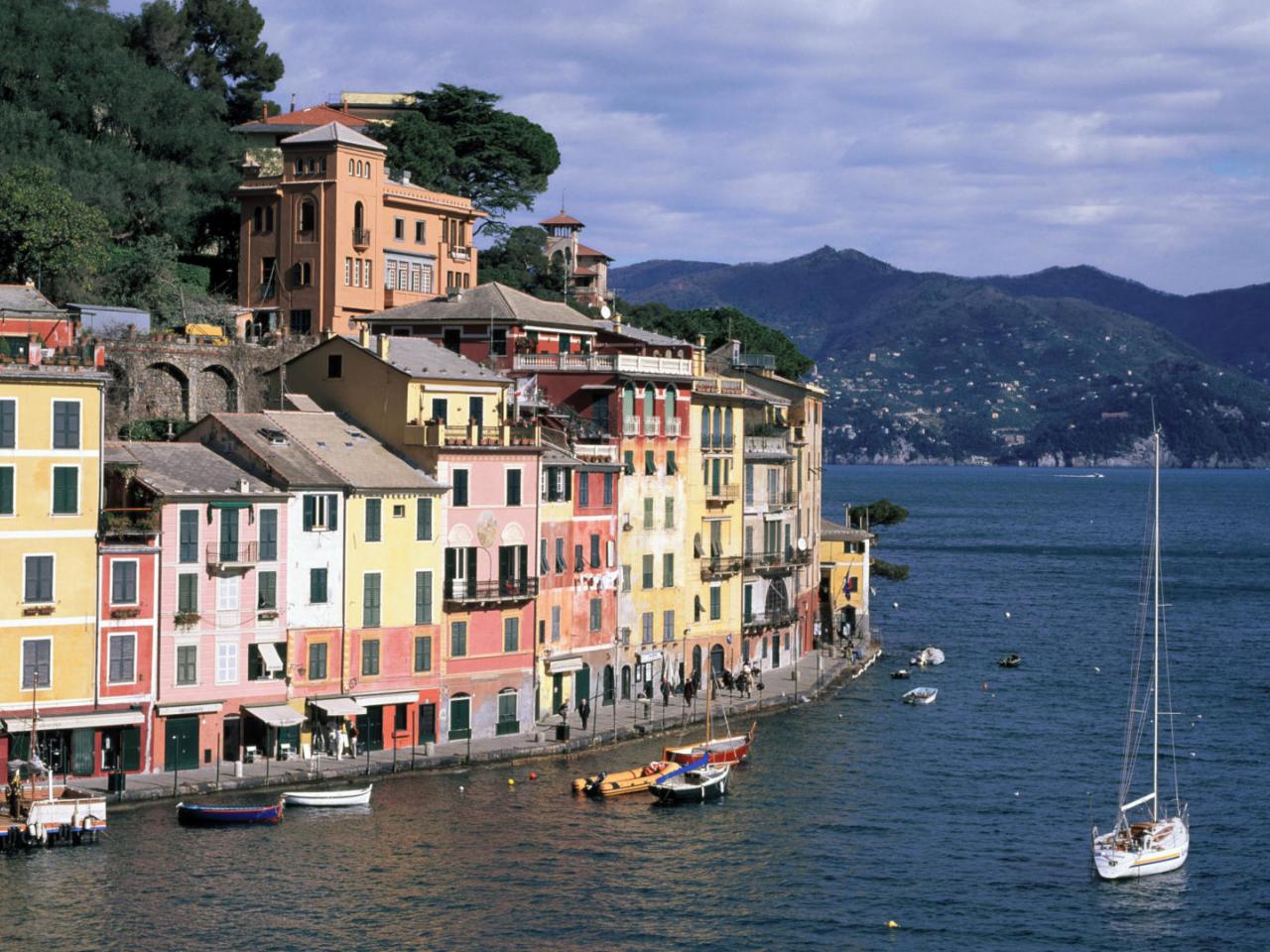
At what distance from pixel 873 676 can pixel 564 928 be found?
52.2 meters

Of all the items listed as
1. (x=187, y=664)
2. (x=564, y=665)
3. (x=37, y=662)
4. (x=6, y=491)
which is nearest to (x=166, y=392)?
(x=564, y=665)

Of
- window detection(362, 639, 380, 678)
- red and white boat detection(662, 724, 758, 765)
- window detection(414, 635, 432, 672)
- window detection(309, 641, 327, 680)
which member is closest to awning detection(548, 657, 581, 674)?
red and white boat detection(662, 724, 758, 765)

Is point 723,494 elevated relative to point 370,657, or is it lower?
elevated

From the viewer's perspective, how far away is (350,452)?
7719 centimetres

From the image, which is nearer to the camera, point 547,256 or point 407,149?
point 407,149

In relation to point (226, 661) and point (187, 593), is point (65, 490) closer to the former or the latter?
point (187, 593)

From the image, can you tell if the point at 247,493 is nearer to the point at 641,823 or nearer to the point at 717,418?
the point at 641,823

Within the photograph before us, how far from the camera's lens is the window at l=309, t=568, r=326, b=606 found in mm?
73000

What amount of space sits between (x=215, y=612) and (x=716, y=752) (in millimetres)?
19904

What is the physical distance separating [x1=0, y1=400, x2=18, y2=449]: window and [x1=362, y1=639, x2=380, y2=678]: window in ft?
51.0

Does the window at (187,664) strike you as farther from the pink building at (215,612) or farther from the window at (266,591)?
the window at (266,591)

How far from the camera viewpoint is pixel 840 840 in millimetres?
68250

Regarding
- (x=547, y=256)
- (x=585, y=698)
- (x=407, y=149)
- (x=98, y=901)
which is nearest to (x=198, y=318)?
(x=407, y=149)

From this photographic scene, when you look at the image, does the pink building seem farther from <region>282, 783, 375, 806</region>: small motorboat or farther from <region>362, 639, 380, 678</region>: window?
<region>282, 783, 375, 806</region>: small motorboat
